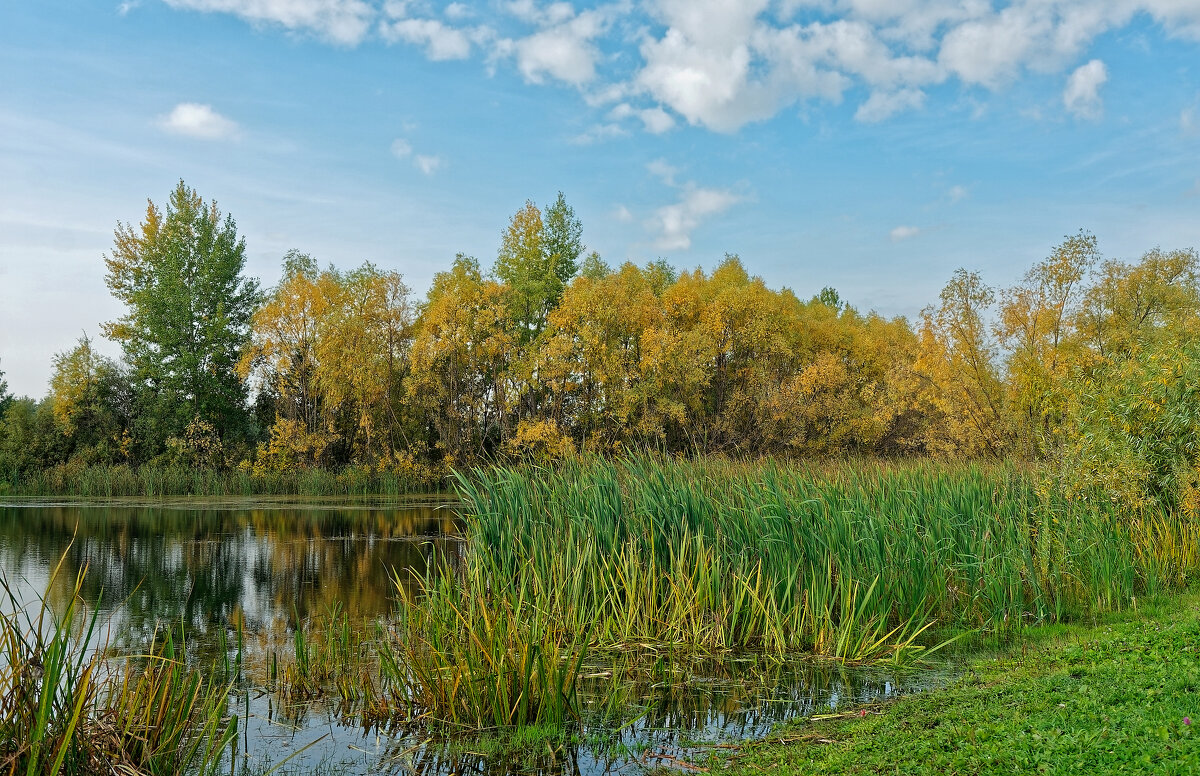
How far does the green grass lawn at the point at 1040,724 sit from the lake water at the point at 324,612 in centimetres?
70

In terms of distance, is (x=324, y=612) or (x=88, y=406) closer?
(x=324, y=612)

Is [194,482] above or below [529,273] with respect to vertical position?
below

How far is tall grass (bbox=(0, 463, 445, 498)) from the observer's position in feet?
108

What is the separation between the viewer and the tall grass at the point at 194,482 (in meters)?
32.9

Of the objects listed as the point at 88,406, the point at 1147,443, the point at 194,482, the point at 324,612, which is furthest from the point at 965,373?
the point at 88,406

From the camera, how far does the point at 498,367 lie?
113 ft

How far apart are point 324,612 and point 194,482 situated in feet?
83.1

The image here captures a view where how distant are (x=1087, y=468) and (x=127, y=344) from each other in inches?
1624

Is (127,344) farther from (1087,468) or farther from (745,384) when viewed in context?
(1087,468)

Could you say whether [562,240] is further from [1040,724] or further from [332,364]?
[1040,724]

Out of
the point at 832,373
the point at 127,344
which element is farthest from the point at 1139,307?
the point at 127,344

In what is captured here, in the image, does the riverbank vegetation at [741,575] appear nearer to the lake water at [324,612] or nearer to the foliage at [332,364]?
the lake water at [324,612]

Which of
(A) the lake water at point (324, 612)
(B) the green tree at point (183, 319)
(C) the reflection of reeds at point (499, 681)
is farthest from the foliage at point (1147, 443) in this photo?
(B) the green tree at point (183, 319)

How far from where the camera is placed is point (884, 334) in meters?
42.8
